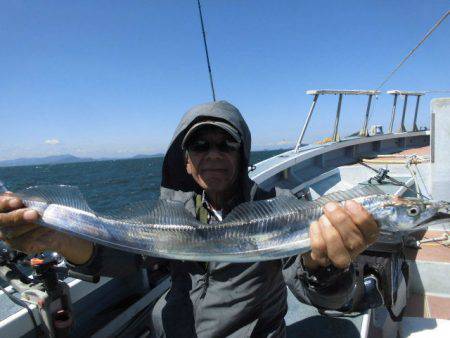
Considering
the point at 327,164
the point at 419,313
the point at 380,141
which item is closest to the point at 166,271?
the point at 419,313

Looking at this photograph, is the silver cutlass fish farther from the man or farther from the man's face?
the man's face

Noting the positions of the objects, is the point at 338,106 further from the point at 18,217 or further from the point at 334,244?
the point at 18,217

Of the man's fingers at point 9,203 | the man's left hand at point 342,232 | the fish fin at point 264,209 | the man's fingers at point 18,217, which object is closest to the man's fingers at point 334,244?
the man's left hand at point 342,232

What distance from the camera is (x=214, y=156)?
255 cm

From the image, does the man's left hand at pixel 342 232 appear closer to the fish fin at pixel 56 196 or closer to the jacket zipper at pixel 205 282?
the jacket zipper at pixel 205 282

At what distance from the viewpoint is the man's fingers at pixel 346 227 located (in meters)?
1.87

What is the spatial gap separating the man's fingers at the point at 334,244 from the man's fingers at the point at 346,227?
0.08ft

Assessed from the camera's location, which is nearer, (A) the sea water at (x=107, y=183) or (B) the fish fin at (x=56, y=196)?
(B) the fish fin at (x=56, y=196)

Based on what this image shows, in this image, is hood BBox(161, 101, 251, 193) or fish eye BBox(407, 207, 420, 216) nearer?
fish eye BBox(407, 207, 420, 216)

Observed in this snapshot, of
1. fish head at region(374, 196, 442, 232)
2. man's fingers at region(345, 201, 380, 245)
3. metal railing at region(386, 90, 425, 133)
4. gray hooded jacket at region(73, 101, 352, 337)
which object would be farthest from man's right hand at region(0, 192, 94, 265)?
metal railing at region(386, 90, 425, 133)

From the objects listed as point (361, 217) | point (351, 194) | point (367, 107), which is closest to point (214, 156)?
point (351, 194)

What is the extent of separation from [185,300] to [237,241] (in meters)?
0.72

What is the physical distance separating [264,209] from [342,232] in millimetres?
513

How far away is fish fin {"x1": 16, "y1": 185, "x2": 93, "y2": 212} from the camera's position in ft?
7.39
